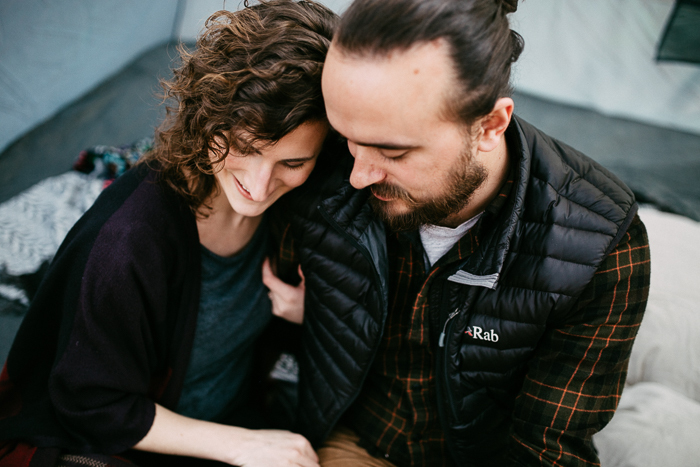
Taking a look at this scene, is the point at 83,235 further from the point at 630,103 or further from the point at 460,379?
the point at 630,103

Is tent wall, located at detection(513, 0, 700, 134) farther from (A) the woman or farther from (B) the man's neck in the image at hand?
(A) the woman

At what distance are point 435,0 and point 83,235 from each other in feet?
2.59

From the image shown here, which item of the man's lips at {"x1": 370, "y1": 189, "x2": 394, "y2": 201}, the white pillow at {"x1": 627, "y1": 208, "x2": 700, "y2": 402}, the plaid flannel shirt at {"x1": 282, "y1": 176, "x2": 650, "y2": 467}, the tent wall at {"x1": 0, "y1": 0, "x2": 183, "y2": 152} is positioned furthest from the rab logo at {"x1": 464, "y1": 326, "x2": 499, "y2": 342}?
the tent wall at {"x1": 0, "y1": 0, "x2": 183, "y2": 152}

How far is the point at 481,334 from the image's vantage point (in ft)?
A: 3.18

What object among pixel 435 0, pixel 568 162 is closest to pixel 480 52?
pixel 435 0

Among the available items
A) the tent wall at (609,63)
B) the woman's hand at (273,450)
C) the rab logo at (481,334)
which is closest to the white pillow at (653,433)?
the rab logo at (481,334)

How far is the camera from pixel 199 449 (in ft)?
3.21

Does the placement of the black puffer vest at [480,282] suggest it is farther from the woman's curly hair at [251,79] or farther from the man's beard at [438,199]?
the woman's curly hair at [251,79]

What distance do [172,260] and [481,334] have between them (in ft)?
2.29

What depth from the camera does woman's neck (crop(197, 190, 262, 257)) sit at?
1.03 meters

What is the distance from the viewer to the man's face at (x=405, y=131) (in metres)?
0.72

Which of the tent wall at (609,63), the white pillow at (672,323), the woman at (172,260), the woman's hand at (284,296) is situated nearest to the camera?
the woman at (172,260)

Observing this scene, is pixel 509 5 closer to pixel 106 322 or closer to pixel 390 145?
pixel 390 145

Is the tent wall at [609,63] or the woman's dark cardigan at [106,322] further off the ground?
the tent wall at [609,63]
